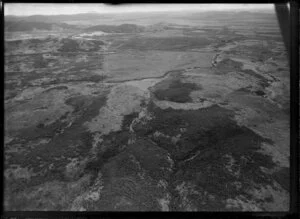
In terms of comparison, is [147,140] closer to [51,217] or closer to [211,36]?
[51,217]

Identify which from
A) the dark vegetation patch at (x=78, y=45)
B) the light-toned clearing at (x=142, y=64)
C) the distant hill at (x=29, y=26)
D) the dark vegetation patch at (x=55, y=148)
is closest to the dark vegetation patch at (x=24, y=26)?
the distant hill at (x=29, y=26)

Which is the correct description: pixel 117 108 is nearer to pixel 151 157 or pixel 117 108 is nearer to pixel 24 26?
pixel 151 157

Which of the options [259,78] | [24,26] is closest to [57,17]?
Result: [24,26]

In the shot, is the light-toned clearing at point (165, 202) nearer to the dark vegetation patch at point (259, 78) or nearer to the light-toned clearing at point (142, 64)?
the light-toned clearing at point (142, 64)

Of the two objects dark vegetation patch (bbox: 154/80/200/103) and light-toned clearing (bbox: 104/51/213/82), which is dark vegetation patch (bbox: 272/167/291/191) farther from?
light-toned clearing (bbox: 104/51/213/82)

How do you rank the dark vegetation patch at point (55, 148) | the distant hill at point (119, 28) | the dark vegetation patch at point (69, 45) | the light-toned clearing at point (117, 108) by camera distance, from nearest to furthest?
the dark vegetation patch at point (55, 148) < the light-toned clearing at point (117, 108) < the dark vegetation patch at point (69, 45) < the distant hill at point (119, 28)

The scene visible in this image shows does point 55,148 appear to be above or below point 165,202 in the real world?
above
